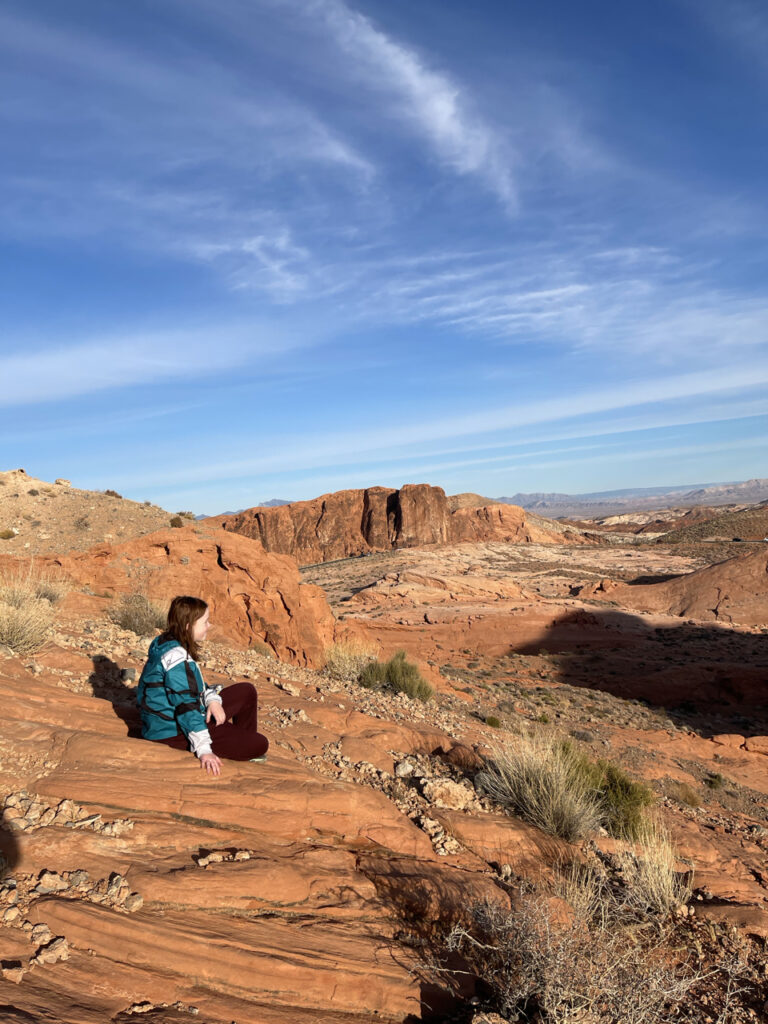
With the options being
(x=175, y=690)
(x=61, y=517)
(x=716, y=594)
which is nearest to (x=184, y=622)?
(x=175, y=690)

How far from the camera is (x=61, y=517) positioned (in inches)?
603

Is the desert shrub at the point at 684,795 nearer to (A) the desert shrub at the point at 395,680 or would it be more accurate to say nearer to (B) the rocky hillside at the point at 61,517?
(A) the desert shrub at the point at 395,680

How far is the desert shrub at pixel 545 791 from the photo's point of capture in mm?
5719

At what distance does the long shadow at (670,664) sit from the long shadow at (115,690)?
16.4m

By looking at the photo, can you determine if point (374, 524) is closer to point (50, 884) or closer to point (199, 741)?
point (199, 741)

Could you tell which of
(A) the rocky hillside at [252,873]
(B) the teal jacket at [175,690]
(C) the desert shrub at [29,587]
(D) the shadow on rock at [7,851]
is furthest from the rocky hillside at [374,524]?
(D) the shadow on rock at [7,851]

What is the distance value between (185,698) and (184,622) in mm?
519

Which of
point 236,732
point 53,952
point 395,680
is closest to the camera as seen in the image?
point 53,952

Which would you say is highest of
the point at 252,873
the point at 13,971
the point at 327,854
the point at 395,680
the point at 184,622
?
the point at 184,622

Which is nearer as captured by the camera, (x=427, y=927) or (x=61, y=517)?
(x=427, y=927)

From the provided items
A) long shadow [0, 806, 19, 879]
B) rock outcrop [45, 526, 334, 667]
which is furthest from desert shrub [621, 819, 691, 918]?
rock outcrop [45, 526, 334, 667]

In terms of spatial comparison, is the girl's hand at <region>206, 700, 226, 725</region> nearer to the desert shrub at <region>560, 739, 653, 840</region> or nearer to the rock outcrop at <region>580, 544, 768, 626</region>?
the desert shrub at <region>560, 739, 653, 840</region>

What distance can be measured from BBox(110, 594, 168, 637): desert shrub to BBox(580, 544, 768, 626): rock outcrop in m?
29.4

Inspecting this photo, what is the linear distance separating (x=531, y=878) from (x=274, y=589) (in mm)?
10647
